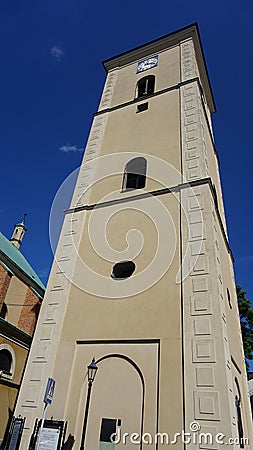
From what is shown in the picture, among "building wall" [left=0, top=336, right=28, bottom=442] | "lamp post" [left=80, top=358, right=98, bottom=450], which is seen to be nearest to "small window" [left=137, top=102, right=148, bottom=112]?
"lamp post" [left=80, top=358, right=98, bottom=450]

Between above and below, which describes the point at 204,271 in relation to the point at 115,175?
below

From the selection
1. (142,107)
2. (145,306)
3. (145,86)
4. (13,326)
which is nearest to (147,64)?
(145,86)

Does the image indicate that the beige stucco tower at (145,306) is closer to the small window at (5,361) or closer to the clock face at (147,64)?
the clock face at (147,64)

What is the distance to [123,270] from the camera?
8.47 metres

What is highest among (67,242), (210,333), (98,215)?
(98,215)

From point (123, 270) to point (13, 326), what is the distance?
10.2 metres

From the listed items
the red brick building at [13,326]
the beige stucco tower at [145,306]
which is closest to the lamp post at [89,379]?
the beige stucco tower at [145,306]

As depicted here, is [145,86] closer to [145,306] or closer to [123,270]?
[123,270]

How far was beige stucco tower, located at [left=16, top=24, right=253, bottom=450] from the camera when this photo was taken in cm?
→ 586

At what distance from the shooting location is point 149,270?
25.7ft

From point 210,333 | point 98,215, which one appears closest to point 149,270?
point 210,333

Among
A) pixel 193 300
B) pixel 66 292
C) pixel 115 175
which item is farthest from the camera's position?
pixel 115 175

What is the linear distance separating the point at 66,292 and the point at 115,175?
4717mm

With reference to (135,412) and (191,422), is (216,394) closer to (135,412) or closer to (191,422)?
(191,422)
